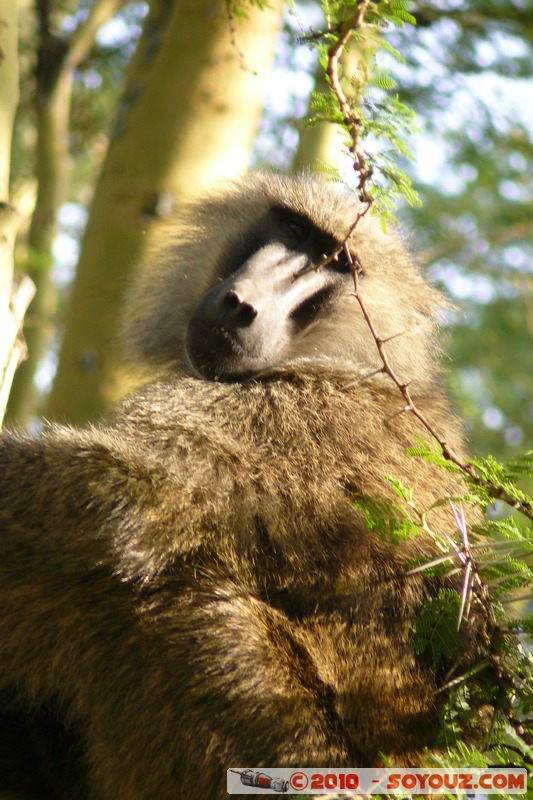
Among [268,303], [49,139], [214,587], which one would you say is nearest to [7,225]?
[268,303]

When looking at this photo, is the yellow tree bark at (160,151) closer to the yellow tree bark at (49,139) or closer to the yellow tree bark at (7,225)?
the yellow tree bark at (7,225)

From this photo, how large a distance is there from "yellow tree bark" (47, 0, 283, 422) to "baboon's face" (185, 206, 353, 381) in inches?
30.3

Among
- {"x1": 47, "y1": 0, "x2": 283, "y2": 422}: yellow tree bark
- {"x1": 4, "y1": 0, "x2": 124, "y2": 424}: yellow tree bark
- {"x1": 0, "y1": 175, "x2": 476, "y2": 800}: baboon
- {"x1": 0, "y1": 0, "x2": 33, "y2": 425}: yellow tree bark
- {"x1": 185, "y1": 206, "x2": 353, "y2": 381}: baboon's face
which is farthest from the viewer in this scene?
{"x1": 4, "y1": 0, "x2": 124, "y2": 424}: yellow tree bark

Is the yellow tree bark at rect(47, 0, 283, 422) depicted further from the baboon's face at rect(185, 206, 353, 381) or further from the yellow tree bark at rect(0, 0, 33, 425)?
the yellow tree bark at rect(0, 0, 33, 425)

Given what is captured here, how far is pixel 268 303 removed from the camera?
3.64m

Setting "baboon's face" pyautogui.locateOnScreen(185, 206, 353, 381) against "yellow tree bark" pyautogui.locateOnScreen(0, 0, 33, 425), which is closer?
"yellow tree bark" pyautogui.locateOnScreen(0, 0, 33, 425)

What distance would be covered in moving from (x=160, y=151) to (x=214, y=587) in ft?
8.80

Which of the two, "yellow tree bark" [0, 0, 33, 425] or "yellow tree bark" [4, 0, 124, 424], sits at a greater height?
"yellow tree bark" [0, 0, 33, 425]

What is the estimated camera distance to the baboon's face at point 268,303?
3.57 m

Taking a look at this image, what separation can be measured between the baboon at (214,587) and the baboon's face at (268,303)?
0.10ft

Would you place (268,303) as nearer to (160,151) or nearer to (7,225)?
(7,225)

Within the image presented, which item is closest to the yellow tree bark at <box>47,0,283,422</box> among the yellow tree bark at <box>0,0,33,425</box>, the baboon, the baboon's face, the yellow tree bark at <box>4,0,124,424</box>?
the baboon's face

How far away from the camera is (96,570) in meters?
2.89

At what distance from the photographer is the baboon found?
2729 millimetres
